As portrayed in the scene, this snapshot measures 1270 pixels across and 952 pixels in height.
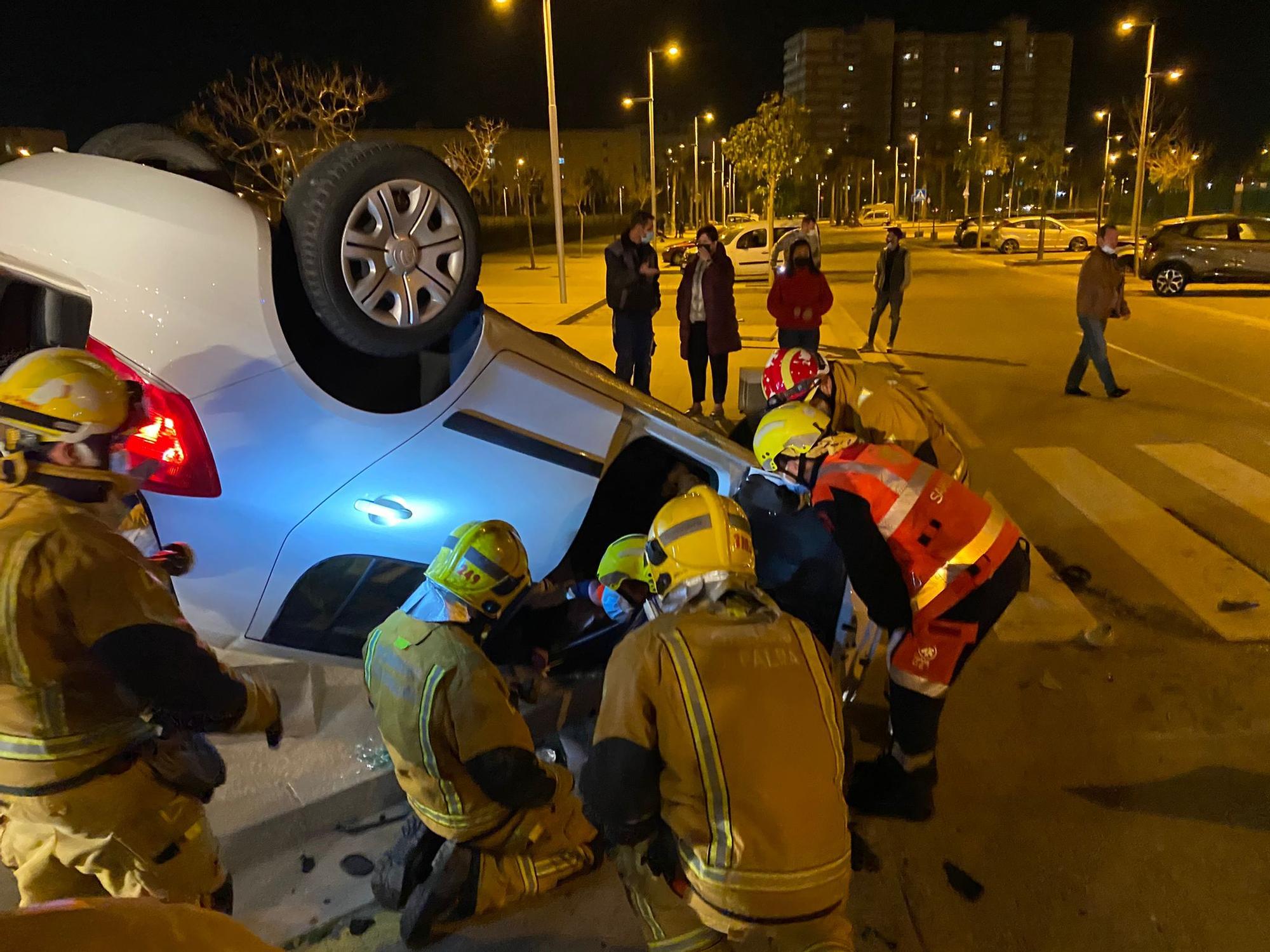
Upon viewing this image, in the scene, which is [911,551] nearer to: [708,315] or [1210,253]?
[708,315]

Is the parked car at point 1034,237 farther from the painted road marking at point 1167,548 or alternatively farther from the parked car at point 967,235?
the painted road marking at point 1167,548

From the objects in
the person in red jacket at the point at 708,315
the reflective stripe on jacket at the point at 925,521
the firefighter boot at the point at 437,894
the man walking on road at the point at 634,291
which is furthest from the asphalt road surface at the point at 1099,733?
the man walking on road at the point at 634,291

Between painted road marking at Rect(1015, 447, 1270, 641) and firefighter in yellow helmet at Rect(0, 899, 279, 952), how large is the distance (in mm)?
4944

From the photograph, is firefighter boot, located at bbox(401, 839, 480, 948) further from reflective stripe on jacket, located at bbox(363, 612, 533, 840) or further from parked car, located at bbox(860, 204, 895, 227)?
parked car, located at bbox(860, 204, 895, 227)

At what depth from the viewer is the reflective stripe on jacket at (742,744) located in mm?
1782

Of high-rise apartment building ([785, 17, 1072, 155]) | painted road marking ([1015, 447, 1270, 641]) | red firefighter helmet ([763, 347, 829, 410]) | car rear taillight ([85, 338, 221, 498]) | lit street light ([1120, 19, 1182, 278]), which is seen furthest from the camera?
high-rise apartment building ([785, 17, 1072, 155])

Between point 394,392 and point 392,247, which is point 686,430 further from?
point 392,247

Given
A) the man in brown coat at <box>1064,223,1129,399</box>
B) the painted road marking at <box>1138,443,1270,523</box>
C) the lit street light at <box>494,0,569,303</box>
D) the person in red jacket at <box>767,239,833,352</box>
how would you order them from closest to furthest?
the painted road marking at <box>1138,443,1270,523</box>, the man in brown coat at <box>1064,223,1129,399</box>, the person in red jacket at <box>767,239,833,352</box>, the lit street light at <box>494,0,569,303</box>

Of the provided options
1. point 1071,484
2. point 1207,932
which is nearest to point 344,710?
point 1207,932

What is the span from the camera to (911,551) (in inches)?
119

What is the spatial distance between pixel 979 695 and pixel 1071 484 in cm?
337

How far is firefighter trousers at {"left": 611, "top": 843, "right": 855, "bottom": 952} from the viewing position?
1892 mm

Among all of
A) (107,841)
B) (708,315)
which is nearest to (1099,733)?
(107,841)

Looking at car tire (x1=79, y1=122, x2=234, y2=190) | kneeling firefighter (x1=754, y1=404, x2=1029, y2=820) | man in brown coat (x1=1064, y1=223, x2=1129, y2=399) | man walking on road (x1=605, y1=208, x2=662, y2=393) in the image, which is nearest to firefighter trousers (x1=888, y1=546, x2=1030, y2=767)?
kneeling firefighter (x1=754, y1=404, x2=1029, y2=820)
